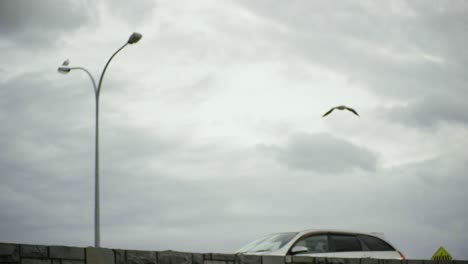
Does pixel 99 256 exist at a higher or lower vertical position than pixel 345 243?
lower

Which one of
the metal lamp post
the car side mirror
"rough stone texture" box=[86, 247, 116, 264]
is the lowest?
"rough stone texture" box=[86, 247, 116, 264]

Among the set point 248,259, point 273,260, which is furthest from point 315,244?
point 248,259

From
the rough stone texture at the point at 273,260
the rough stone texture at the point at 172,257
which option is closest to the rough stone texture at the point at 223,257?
the rough stone texture at the point at 172,257

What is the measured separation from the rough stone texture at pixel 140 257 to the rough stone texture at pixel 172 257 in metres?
0.11

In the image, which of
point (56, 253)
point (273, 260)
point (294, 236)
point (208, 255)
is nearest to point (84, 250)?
point (56, 253)

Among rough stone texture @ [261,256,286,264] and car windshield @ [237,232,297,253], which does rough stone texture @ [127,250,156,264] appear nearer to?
rough stone texture @ [261,256,286,264]

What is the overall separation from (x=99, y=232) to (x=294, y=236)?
697 centimetres

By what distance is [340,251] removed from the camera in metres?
12.5

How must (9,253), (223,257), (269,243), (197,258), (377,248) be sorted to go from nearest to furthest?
(9,253)
(197,258)
(223,257)
(269,243)
(377,248)

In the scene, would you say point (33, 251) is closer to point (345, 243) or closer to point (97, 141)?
point (345, 243)

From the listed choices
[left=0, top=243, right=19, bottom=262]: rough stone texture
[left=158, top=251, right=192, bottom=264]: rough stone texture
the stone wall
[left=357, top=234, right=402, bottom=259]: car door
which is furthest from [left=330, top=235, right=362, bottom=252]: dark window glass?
[left=0, top=243, right=19, bottom=262]: rough stone texture

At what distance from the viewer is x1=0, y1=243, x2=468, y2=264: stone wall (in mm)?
7559

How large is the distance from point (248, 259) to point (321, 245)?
306 centimetres

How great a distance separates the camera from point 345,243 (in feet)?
41.7
